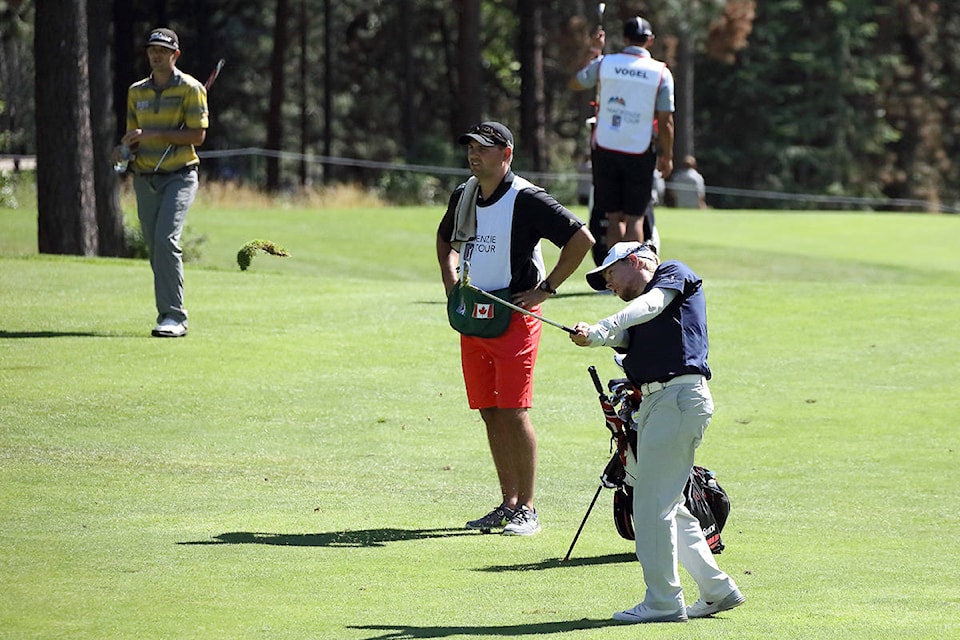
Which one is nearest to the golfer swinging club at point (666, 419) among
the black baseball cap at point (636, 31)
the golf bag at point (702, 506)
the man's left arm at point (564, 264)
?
the golf bag at point (702, 506)

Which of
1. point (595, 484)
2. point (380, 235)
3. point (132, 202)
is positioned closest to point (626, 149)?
point (595, 484)

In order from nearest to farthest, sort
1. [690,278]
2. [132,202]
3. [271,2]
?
[690,278] → [132,202] → [271,2]

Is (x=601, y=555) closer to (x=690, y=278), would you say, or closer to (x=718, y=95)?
(x=690, y=278)

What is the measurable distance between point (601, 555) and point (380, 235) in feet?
56.2

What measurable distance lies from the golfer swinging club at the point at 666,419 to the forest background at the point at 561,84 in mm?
38408

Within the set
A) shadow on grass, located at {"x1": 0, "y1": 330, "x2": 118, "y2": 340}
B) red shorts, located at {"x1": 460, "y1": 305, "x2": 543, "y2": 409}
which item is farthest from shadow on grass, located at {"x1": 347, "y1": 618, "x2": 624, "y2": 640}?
shadow on grass, located at {"x1": 0, "y1": 330, "x2": 118, "y2": 340}

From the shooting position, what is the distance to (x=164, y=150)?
1287 cm

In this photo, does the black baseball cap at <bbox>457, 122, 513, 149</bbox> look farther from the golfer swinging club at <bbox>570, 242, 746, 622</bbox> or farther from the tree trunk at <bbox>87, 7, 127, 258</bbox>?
the tree trunk at <bbox>87, 7, 127, 258</bbox>

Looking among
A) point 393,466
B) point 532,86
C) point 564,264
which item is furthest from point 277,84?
point 564,264

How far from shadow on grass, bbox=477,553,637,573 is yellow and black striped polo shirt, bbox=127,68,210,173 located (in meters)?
6.13

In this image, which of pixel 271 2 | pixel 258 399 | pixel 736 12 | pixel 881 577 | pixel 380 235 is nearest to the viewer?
pixel 881 577

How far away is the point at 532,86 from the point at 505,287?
3768cm

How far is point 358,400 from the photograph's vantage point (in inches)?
468

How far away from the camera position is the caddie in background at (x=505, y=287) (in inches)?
330
